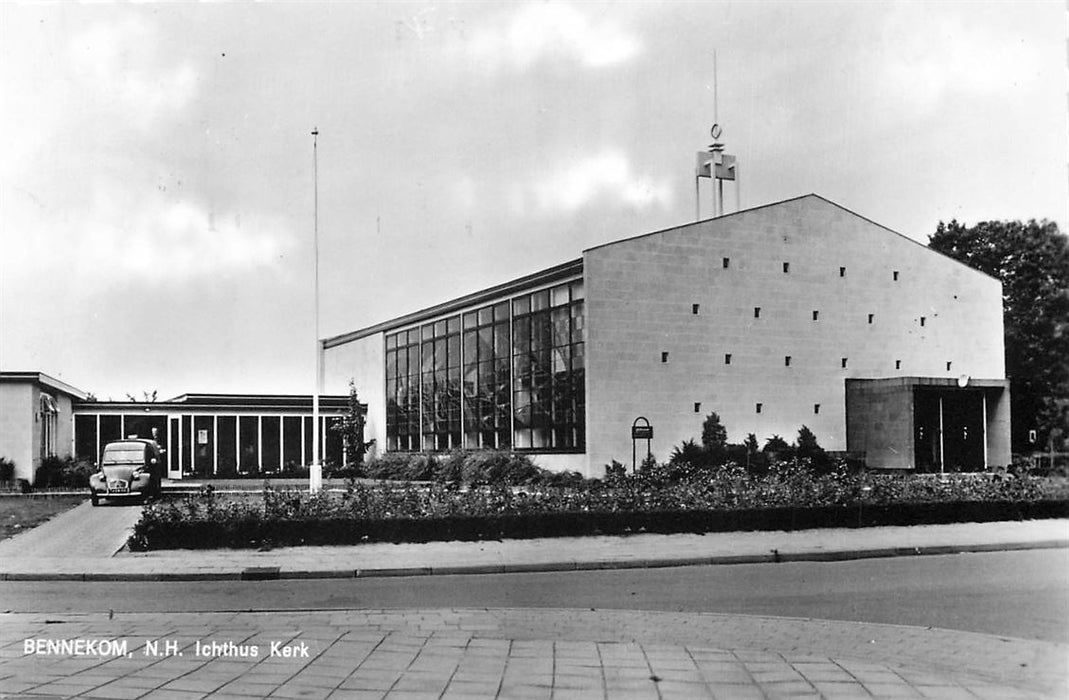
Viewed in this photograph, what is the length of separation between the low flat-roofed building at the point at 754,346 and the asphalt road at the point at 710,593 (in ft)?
60.9

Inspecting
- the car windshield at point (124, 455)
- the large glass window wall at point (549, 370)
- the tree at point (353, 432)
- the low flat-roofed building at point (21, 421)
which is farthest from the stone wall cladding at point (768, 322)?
the low flat-roofed building at point (21, 421)

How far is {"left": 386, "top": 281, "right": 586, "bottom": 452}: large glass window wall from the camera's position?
112 feet

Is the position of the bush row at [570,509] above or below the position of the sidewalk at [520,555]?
above

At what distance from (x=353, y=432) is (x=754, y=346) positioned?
→ 21.7 metres

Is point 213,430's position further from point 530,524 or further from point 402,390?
point 530,524

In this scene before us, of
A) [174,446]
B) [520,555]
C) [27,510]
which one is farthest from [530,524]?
[174,446]

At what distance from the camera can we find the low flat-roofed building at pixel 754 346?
3300cm

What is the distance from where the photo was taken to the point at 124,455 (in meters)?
28.8

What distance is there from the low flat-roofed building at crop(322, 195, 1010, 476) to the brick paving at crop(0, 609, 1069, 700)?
907 inches

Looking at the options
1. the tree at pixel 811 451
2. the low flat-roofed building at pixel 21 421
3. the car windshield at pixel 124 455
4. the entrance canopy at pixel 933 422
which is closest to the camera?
the car windshield at pixel 124 455

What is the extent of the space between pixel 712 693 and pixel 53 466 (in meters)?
35.5

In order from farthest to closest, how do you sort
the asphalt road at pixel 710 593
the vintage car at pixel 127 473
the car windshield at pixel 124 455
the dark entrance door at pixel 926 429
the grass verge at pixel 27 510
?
the dark entrance door at pixel 926 429
the car windshield at pixel 124 455
the vintage car at pixel 127 473
the grass verge at pixel 27 510
the asphalt road at pixel 710 593

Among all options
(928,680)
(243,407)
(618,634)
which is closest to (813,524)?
(618,634)

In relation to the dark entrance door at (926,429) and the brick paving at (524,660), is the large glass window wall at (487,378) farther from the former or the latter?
the brick paving at (524,660)
